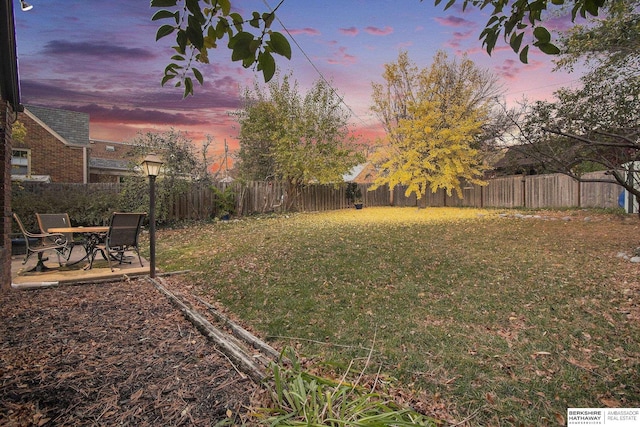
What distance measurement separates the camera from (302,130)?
14625 mm

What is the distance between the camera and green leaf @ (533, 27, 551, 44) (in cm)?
145

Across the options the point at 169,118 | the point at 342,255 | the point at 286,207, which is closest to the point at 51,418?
the point at 342,255

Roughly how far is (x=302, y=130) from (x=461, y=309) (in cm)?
1226

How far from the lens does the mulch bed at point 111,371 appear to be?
1693 millimetres

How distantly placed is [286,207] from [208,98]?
26.9 feet

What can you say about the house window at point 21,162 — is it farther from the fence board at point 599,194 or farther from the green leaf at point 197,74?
the fence board at point 599,194

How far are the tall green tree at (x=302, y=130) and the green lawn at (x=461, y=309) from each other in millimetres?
7787

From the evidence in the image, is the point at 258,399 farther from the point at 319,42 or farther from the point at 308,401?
the point at 319,42

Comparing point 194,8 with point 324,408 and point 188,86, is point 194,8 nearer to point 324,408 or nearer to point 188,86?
point 188,86

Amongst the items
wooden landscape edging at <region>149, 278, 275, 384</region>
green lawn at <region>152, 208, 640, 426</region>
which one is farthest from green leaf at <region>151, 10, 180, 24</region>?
green lawn at <region>152, 208, 640, 426</region>

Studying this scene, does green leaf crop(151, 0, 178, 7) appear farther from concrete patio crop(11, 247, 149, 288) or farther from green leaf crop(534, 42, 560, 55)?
concrete patio crop(11, 247, 149, 288)

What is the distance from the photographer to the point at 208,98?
7.78 metres

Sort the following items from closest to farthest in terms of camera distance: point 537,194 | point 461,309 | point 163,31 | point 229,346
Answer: point 163,31 → point 229,346 → point 461,309 → point 537,194

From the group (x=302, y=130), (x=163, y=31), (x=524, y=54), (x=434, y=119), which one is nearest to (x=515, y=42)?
(x=524, y=54)
